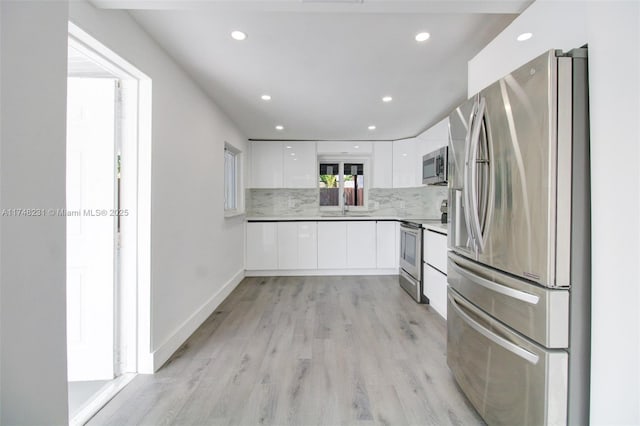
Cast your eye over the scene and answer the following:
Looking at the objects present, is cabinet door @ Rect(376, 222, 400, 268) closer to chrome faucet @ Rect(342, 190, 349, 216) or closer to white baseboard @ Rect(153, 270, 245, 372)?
chrome faucet @ Rect(342, 190, 349, 216)

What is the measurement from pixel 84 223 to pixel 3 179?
123 centimetres

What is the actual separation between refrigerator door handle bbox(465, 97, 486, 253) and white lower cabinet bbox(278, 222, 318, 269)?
325 cm

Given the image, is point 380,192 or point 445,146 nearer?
point 445,146

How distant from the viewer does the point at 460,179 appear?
5.18ft

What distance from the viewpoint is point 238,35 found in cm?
178

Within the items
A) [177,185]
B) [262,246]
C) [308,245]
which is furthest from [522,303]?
[262,246]

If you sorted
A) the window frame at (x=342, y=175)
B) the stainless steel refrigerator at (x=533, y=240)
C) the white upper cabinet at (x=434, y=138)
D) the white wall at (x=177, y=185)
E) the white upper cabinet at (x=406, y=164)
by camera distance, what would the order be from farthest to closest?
the window frame at (x=342, y=175), the white upper cabinet at (x=406, y=164), the white upper cabinet at (x=434, y=138), the white wall at (x=177, y=185), the stainless steel refrigerator at (x=533, y=240)

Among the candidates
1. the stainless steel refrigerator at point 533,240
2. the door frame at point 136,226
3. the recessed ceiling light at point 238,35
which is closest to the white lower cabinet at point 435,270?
the stainless steel refrigerator at point 533,240

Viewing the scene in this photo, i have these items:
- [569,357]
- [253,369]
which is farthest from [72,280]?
[569,357]

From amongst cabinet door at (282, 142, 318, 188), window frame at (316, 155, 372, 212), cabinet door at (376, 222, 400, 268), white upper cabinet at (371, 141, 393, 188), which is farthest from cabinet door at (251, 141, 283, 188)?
cabinet door at (376, 222, 400, 268)

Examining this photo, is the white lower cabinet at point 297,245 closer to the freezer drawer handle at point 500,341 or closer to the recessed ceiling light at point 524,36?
the freezer drawer handle at point 500,341

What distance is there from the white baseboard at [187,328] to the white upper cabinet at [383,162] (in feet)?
9.62

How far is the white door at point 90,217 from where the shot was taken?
5.85 feet

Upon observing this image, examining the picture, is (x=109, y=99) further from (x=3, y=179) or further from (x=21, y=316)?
(x=21, y=316)
